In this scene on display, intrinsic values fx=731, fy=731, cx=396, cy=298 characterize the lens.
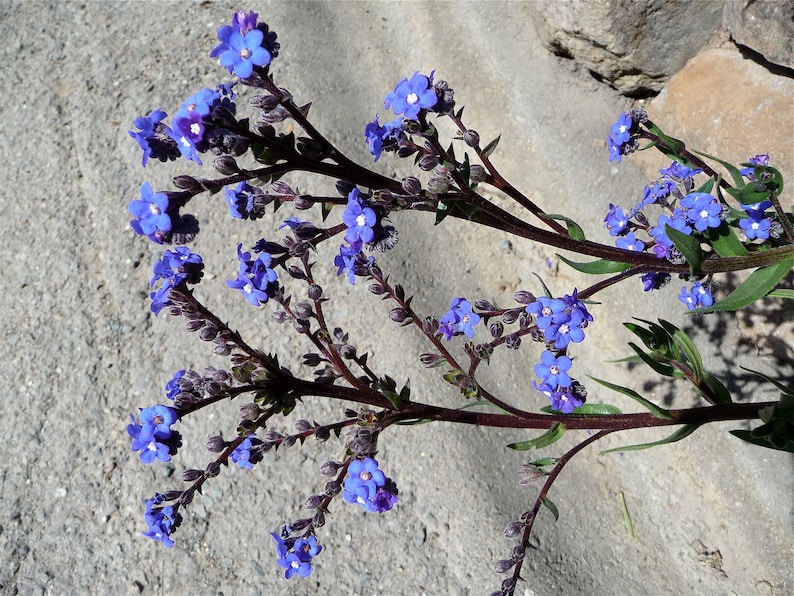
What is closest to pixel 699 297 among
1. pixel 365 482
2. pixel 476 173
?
pixel 476 173

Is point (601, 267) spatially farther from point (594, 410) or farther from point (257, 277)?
point (257, 277)

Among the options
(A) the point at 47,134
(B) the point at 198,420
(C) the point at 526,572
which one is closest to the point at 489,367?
(C) the point at 526,572

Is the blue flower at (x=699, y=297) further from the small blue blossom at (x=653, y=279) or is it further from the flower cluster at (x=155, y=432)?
the flower cluster at (x=155, y=432)

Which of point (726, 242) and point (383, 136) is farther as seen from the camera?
point (726, 242)

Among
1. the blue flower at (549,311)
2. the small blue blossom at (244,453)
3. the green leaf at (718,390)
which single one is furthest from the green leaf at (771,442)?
the small blue blossom at (244,453)

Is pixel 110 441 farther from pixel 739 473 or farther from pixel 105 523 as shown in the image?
pixel 739 473

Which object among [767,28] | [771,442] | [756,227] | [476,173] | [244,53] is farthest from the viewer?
[767,28]

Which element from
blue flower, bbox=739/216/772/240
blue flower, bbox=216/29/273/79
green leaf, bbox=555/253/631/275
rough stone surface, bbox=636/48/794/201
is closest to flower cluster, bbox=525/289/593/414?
green leaf, bbox=555/253/631/275
